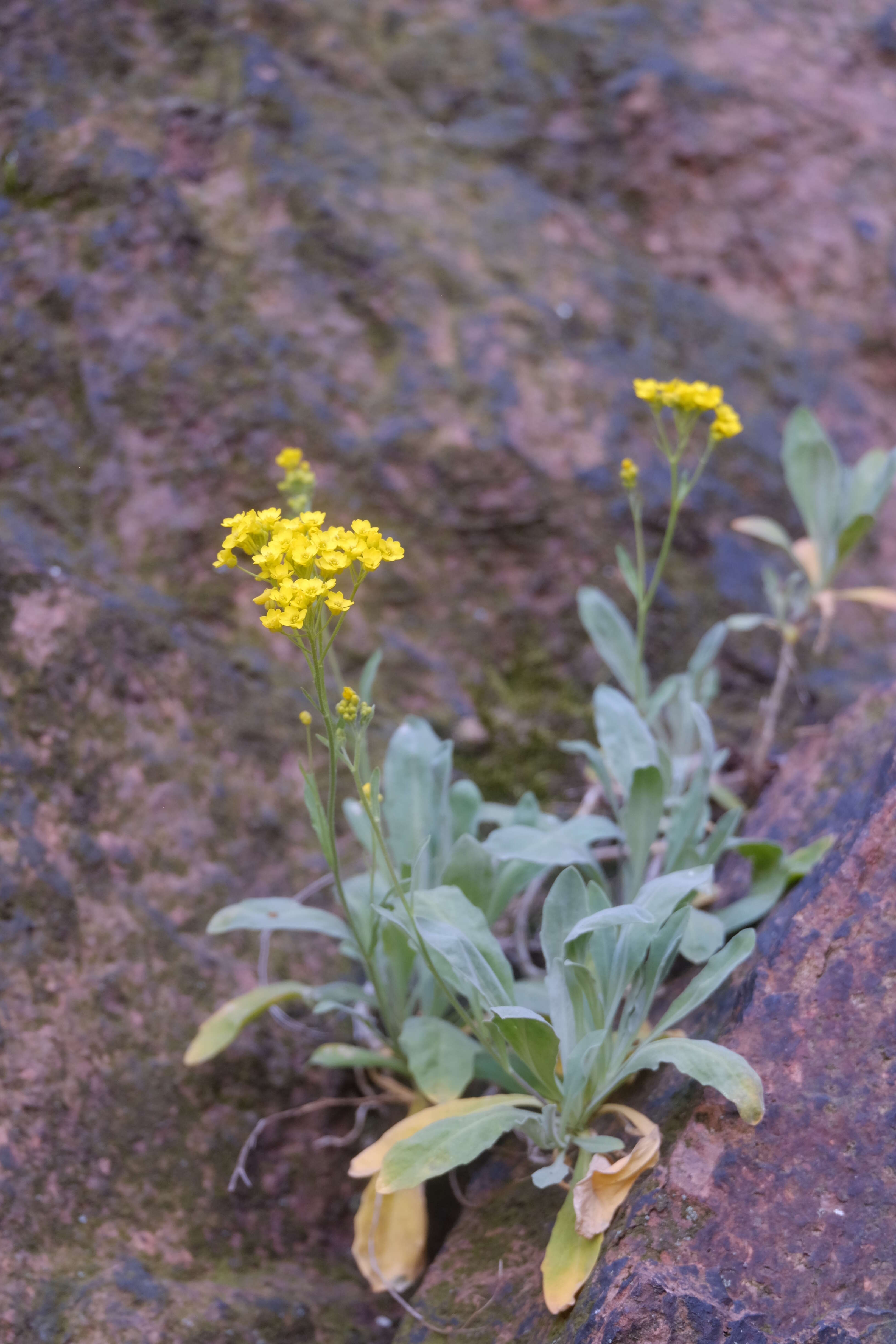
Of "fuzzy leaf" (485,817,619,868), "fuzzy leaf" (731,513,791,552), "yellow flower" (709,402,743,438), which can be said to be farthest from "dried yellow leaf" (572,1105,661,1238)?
"fuzzy leaf" (731,513,791,552)

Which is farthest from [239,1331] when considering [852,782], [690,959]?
[852,782]

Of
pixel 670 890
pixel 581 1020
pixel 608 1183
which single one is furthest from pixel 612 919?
pixel 608 1183

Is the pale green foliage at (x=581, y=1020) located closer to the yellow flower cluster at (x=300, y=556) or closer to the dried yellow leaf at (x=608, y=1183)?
the dried yellow leaf at (x=608, y=1183)

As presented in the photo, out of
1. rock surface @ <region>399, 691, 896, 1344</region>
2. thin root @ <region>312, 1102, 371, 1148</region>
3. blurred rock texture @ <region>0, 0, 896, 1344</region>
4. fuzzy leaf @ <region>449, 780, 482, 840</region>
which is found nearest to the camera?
rock surface @ <region>399, 691, 896, 1344</region>

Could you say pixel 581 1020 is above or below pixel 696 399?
below

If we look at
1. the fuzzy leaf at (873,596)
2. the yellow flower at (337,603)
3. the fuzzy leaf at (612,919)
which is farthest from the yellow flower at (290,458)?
the fuzzy leaf at (873,596)

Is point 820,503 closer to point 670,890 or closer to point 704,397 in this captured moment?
point 704,397

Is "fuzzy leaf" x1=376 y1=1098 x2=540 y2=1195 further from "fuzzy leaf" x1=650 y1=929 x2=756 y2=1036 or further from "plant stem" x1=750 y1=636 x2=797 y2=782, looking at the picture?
"plant stem" x1=750 y1=636 x2=797 y2=782

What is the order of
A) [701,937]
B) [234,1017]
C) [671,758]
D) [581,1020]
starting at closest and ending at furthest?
[581,1020] < [701,937] < [234,1017] < [671,758]
